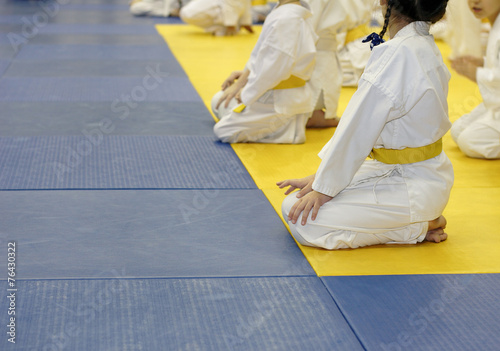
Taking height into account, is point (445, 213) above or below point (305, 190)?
below

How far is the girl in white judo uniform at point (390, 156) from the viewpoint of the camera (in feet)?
7.60

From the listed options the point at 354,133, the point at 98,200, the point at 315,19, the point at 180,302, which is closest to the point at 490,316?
the point at 354,133

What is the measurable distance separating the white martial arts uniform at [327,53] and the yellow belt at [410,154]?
5.67 ft

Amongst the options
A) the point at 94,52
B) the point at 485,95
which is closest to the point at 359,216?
the point at 485,95

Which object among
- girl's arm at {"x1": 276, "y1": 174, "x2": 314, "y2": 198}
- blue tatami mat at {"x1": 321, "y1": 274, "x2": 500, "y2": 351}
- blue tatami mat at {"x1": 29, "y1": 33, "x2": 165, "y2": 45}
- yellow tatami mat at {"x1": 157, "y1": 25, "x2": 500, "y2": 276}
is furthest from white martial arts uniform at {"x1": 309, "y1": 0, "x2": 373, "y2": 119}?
blue tatami mat at {"x1": 29, "y1": 33, "x2": 165, "y2": 45}

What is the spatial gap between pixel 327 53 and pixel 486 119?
1082mm

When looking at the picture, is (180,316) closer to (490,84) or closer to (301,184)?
(301,184)

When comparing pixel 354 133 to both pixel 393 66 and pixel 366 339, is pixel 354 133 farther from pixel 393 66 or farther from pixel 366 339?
pixel 366 339

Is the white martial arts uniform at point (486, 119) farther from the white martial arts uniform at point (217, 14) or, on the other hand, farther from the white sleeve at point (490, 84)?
the white martial arts uniform at point (217, 14)

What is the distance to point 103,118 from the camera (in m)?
4.40

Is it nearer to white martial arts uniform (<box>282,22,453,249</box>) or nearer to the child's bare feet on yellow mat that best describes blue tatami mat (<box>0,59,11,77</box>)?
white martial arts uniform (<box>282,22,453,249</box>)

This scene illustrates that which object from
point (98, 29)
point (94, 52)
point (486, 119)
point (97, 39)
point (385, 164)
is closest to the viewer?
point (385, 164)

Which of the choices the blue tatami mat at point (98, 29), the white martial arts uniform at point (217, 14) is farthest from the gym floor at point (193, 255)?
the blue tatami mat at point (98, 29)

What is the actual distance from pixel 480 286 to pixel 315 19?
2.36 meters
